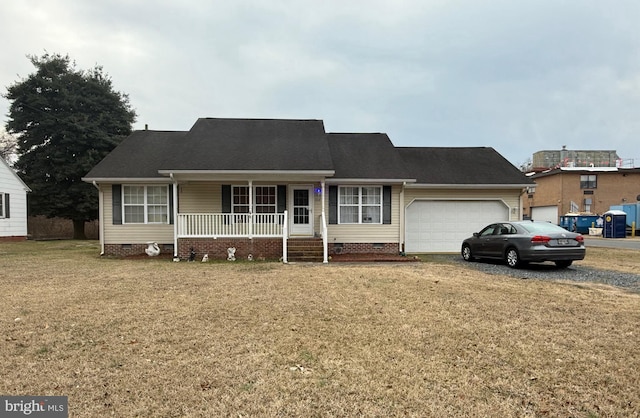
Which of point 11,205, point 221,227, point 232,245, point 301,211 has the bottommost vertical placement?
point 232,245

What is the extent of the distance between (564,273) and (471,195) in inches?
234

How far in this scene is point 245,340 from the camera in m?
4.42

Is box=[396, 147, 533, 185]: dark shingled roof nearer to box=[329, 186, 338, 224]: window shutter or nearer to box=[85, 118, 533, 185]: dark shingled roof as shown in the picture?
box=[85, 118, 533, 185]: dark shingled roof

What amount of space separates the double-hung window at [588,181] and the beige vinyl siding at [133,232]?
39.2m

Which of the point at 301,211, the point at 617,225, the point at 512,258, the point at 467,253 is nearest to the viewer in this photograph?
the point at 512,258

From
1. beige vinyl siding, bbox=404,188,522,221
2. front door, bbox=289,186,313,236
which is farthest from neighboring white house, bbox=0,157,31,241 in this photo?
beige vinyl siding, bbox=404,188,522,221

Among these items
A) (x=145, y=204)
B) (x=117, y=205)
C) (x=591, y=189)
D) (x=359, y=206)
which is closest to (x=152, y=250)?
(x=145, y=204)

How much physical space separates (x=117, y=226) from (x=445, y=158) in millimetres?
13882

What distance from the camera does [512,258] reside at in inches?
416

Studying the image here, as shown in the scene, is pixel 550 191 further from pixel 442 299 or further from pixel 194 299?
pixel 194 299

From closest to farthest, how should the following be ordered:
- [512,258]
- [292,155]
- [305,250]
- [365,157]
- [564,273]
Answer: [564,273] → [512,258] → [305,250] → [292,155] → [365,157]

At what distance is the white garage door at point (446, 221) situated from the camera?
15.1 m

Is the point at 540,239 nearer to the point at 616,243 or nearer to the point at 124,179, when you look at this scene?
the point at 124,179

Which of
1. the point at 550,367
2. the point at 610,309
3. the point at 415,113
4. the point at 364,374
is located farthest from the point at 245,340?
the point at 415,113
